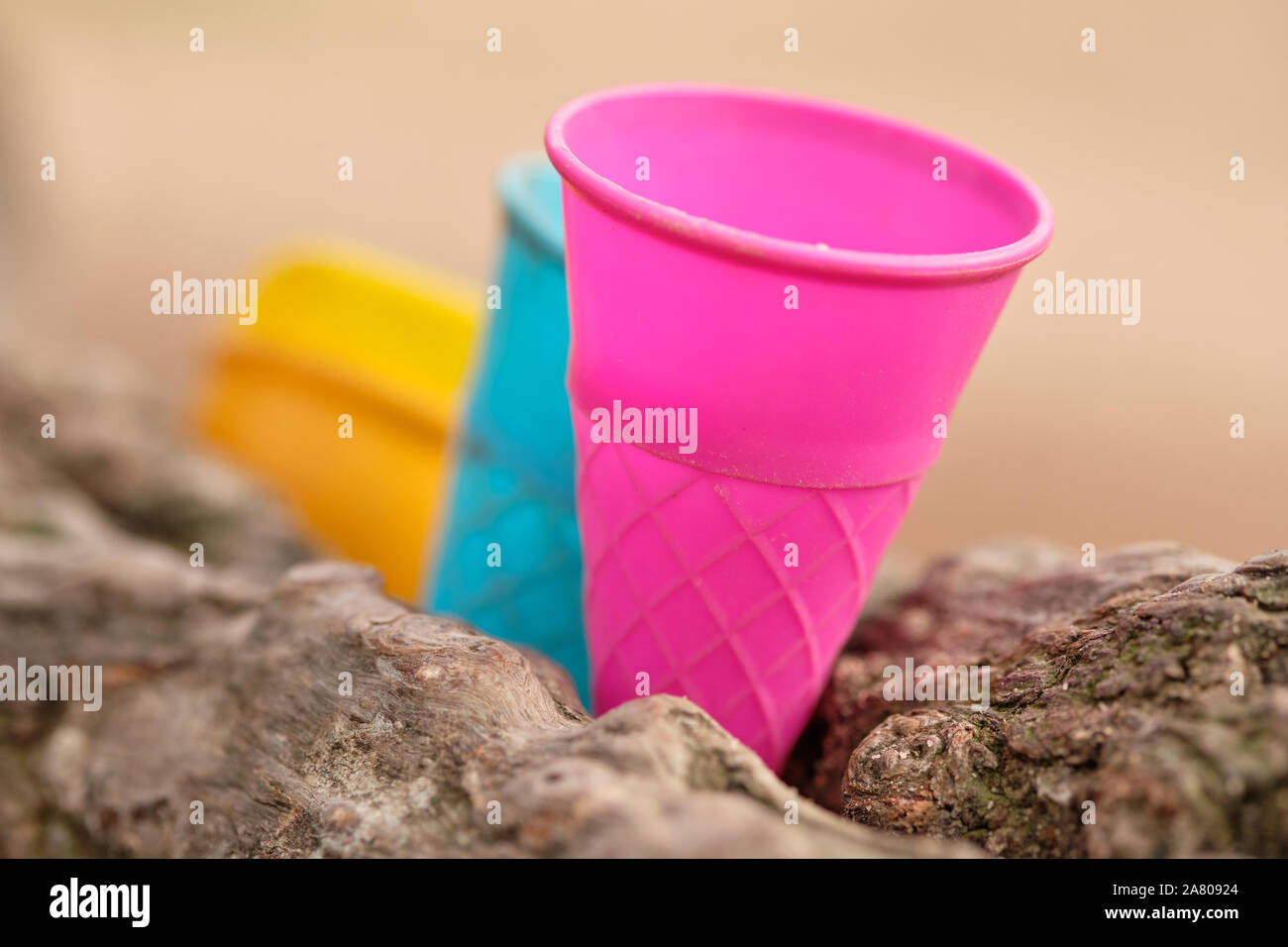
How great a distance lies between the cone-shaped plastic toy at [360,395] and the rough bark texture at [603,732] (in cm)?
38

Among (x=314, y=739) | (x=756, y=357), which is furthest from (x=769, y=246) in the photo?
(x=314, y=739)

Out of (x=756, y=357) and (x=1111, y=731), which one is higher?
(x=756, y=357)

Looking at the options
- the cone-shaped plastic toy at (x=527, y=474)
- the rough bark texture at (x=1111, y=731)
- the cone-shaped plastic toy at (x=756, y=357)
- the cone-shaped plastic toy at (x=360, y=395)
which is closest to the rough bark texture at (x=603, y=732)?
the rough bark texture at (x=1111, y=731)

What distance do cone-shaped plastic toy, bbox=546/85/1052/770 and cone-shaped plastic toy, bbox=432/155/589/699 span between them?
7.9 inches

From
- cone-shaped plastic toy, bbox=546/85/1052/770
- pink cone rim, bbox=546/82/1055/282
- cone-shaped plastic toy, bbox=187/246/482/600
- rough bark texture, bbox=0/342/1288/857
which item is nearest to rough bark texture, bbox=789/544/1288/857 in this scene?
rough bark texture, bbox=0/342/1288/857

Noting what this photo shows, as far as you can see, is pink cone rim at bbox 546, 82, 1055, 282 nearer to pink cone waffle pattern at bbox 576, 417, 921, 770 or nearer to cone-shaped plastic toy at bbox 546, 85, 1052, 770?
cone-shaped plastic toy at bbox 546, 85, 1052, 770

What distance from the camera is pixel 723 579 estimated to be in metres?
0.82

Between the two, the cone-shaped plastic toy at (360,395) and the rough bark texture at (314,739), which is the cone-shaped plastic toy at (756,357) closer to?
the rough bark texture at (314,739)

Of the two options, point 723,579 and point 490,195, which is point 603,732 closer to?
point 723,579

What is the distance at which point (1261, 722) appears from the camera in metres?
0.61

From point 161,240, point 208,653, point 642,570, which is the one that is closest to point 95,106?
point 161,240

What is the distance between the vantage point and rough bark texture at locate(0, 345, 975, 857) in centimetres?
63

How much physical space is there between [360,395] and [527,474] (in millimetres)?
560
